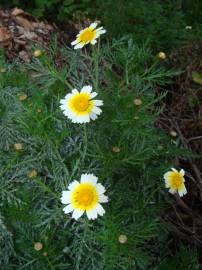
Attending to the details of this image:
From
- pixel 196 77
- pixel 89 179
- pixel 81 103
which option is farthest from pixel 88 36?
pixel 196 77

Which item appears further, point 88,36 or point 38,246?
point 88,36

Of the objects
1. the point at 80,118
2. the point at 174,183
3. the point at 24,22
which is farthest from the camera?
the point at 24,22

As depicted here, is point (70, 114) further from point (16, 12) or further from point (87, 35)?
point (16, 12)

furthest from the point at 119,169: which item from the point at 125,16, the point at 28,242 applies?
the point at 125,16

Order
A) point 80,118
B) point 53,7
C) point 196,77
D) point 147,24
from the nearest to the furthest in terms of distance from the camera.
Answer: point 80,118, point 196,77, point 147,24, point 53,7

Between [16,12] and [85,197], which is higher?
[85,197]

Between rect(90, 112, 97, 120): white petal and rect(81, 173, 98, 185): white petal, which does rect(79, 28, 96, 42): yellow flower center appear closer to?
rect(90, 112, 97, 120): white petal

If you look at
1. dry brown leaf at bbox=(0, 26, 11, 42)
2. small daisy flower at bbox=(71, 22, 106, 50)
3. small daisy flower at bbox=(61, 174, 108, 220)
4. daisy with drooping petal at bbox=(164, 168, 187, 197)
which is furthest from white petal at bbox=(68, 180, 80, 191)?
dry brown leaf at bbox=(0, 26, 11, 42)

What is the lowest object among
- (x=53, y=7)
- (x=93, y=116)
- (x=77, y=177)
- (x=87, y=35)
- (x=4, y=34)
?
(x=53, y=7)
